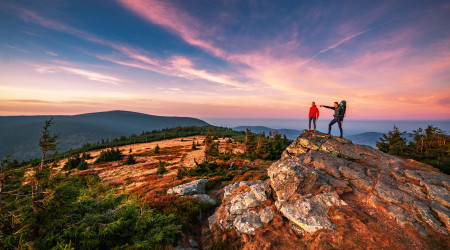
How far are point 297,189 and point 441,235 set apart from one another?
481 centimetres

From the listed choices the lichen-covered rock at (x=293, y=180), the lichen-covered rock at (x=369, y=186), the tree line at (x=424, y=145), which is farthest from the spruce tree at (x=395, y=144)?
the lichen-covered rock at (x=293, y=180)

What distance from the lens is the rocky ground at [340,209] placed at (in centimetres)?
606

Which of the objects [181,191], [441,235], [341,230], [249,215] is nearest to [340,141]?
[441,235]

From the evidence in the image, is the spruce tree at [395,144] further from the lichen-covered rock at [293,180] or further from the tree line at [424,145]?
the lichen-covered rock at [293,180]

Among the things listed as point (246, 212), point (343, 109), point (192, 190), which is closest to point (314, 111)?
point (343, 109)

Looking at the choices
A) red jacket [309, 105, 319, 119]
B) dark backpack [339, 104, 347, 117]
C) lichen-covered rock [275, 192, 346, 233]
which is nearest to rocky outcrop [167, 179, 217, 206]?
lichen-covered rock [275, 192, 346, 233]

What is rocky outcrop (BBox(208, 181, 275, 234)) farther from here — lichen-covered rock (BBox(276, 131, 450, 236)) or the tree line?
the tree line

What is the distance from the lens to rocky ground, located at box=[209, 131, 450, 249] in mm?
6057

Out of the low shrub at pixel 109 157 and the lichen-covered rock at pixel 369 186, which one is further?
the low shrub at pixel 109 157

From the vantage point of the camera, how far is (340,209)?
7160mm

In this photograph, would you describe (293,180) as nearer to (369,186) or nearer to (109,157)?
(369,186)

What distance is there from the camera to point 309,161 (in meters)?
10.6

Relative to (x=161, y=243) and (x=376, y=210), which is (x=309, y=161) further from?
(x=161, y=243)

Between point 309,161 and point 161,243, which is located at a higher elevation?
point 309,161
